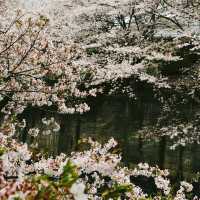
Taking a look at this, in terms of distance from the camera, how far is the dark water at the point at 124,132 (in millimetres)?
20078

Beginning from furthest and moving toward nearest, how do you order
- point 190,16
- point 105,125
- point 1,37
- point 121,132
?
point 105,125 → point 121,132 → point 190,16 → point 1,37

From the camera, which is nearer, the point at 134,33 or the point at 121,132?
the point at 134,33

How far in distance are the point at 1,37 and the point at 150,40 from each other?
301 inches

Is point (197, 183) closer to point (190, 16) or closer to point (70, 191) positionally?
point (190, 16)

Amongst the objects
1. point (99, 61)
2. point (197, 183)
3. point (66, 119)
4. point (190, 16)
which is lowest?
point (66, 119)

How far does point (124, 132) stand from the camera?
23.0 meters

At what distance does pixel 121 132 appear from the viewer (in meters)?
23.1

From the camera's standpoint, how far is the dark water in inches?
790

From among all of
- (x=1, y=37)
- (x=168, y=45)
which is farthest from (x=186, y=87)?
(x=1, y=37)

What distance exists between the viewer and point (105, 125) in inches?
975

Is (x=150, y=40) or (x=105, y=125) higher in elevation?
(x=150, y=40)

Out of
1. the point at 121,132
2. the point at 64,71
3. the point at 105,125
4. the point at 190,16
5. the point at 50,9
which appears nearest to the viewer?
the point at 64,71

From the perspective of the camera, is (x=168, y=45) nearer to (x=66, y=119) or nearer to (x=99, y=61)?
(x=99, y=61)

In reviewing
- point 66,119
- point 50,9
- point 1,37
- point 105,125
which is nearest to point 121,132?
point 105,125
